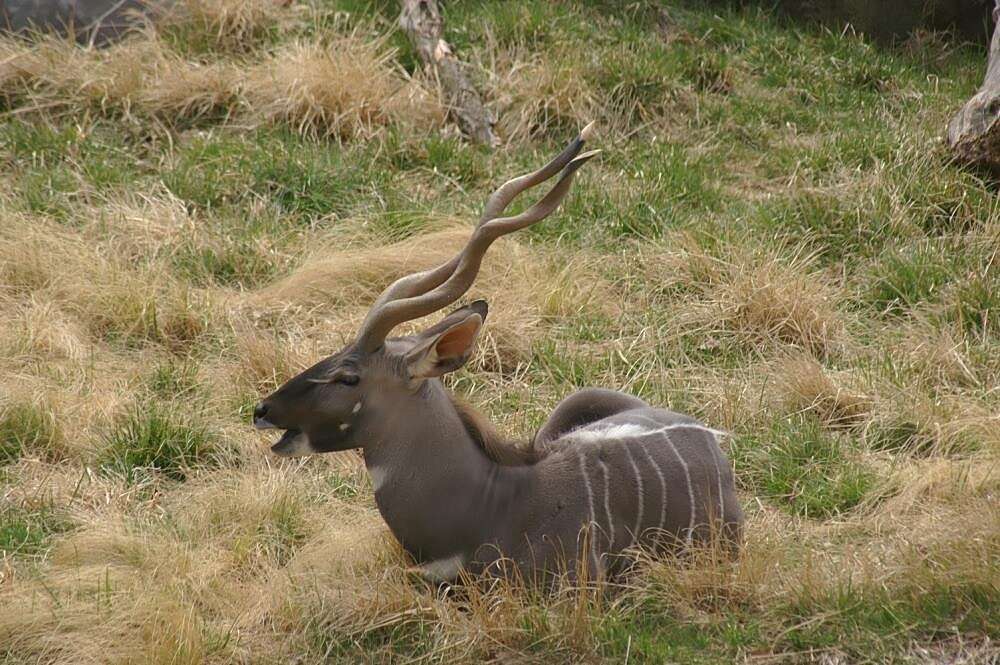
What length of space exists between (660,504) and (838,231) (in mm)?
3264

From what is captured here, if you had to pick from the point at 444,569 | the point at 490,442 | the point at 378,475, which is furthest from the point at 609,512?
the point at 378,475

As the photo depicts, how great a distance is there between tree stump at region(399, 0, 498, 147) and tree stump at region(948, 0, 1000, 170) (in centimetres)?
264

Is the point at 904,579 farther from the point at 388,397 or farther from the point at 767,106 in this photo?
the point at 767,106

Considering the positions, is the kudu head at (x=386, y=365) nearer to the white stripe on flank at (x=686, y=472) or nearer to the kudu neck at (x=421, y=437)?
the kudu neck at (x=421, y=437)

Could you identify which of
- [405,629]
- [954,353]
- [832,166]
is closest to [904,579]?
[405,629]

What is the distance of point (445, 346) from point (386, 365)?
193mm

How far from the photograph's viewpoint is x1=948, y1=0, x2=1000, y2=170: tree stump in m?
7.45

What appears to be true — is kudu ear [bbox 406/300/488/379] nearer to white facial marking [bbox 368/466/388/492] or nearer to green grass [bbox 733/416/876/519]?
white facial marking [bbox 368/466/388/492]

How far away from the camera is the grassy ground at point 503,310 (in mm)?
4250

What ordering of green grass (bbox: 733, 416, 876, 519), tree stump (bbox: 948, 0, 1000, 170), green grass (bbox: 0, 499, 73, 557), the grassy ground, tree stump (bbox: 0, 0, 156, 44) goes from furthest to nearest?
tree stump (bbox: 0, 0, 156, 44), tree stump (bbox: 948, 0, 1000, 170), green grass (bbox: 733, 416, 876, 519), green grass (bbox: 0, 499, 73, 557), the grassy ground

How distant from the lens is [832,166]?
8.00 metres

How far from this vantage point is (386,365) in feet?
14.3

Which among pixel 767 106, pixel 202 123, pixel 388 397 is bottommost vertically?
pixel 202 123

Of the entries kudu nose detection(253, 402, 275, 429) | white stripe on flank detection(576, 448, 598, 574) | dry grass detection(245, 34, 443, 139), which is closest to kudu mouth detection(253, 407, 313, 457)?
kudu nose detection(253, 402, 275, 429)
